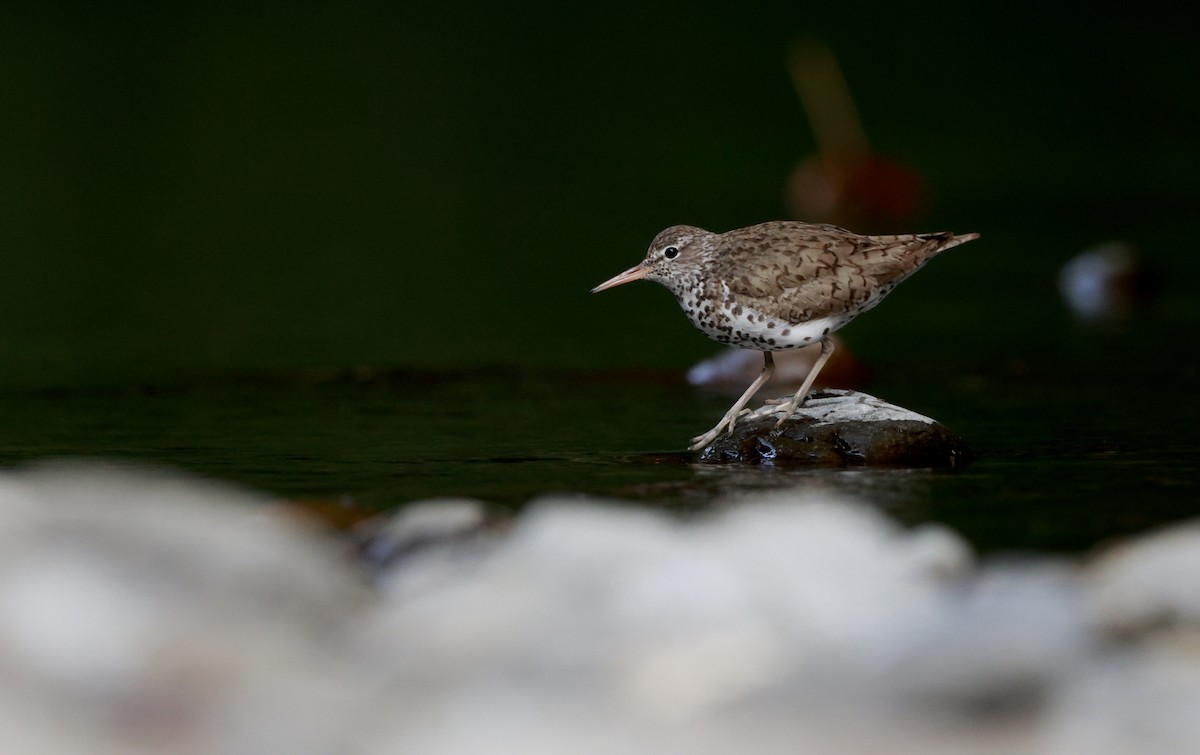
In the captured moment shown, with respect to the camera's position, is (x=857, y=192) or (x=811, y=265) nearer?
(x=811, y=265)

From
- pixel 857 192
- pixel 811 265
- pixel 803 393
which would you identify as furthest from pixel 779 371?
pixel 857 192

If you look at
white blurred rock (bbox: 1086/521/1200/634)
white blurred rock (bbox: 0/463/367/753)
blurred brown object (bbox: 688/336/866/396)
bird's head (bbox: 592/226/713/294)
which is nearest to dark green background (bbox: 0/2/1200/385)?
blurred brown object (bbox: 688/336/866/396)

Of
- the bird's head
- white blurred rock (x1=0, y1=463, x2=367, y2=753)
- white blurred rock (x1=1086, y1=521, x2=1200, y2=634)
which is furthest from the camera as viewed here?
the bird's head

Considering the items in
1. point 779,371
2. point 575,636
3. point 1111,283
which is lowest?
point 575,636

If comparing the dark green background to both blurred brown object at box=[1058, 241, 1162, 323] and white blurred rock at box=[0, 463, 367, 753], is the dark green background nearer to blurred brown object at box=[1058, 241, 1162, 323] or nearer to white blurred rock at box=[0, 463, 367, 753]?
blurred brown object at box=[1058, 241, 1162, 323]

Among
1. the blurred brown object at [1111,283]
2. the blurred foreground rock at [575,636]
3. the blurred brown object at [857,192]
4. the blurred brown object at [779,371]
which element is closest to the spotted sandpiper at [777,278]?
the blurred foreground rock at [575,636]

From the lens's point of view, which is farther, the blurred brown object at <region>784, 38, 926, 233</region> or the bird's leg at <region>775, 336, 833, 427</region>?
the blurred brown object at <region>784, 38, 926, 233</region>

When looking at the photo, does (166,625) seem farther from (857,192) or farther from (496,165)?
(496,165)

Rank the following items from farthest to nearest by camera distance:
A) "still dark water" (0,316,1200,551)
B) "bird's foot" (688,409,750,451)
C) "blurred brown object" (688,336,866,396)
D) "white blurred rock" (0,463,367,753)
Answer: "blurred brown object" (688,336,866,396) < "bird's foot" (688,409,750,451) < "still dark water" (0,316,1200,551) < "white blurred rock" (0,463,367,753)

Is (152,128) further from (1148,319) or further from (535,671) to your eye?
(535,671)
